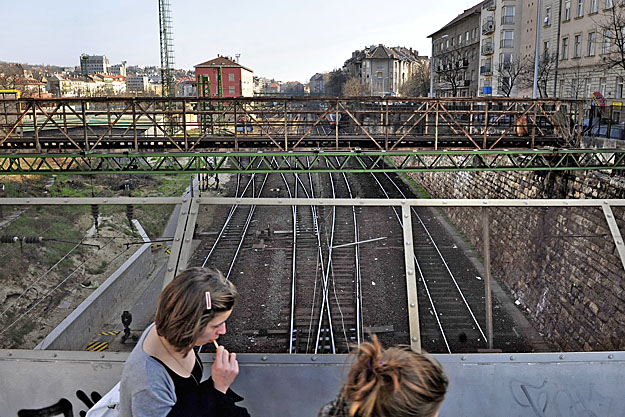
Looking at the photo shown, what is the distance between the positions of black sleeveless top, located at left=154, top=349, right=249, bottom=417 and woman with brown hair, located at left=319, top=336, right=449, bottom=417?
80cm

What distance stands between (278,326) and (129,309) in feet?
5.83

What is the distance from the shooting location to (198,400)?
2.22 m

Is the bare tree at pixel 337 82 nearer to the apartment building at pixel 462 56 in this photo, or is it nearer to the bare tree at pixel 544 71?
the apartment building at pixel 462 56

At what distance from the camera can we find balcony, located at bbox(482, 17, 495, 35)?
49906 mm

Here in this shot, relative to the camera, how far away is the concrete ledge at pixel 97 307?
3840 mm

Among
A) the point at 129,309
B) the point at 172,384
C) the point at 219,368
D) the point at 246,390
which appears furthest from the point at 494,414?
the point at 129,309

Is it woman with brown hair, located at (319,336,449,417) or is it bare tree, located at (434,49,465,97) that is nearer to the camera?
woman with brown hair, located at (319,336,449,417)

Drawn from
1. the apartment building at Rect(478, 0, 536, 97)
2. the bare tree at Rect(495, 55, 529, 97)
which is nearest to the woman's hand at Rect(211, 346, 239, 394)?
the bare tree at Rect(495, 55, 529, 97)

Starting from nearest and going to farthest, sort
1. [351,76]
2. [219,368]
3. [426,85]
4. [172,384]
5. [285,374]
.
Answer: [172,384] → [219,368] → [285,374] → [426,85] → [351,76]

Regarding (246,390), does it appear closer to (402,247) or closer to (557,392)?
(402,247)

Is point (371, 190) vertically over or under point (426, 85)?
under

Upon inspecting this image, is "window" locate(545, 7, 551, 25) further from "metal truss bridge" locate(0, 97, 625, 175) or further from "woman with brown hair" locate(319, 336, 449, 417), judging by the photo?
"woman with brown hair" locate(319, 336, 449, 417)

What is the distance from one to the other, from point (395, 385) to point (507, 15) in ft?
170

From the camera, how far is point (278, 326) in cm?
396
